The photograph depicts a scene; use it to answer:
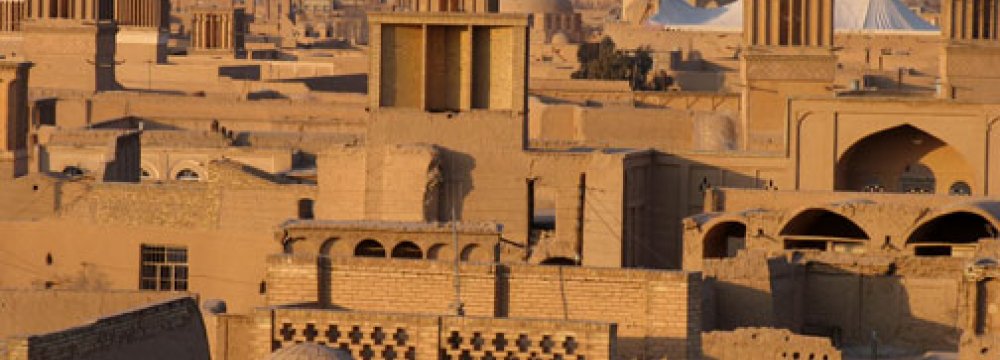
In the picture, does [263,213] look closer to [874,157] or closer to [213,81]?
[874,157]

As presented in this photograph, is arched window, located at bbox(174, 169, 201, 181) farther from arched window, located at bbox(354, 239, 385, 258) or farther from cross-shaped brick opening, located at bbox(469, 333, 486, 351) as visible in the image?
cross-shaped brick opening, located at bbox(469, 333, 486, 351)

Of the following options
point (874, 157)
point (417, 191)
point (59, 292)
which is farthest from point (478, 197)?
point (59, 292)

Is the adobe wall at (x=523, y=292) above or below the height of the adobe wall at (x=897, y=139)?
below

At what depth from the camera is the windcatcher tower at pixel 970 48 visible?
40.7 m

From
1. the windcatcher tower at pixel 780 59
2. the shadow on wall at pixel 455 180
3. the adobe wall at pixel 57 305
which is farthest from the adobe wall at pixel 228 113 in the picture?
the adobe wall at pixel 57 305

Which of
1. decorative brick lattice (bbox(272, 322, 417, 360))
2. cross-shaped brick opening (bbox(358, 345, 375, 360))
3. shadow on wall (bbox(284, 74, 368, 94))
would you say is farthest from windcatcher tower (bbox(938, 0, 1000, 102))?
cross-shaped brick opening (bbox(358, 345, 375, 360))

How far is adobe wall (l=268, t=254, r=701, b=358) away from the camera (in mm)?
20062

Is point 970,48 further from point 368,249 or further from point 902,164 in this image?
point 368,249

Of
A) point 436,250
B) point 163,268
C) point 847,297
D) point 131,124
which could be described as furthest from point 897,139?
point 131,124

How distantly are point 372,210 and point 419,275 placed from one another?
33.8ft

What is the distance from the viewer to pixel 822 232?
2997cm

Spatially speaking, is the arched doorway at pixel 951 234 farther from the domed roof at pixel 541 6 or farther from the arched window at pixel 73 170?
the domed roof at pixel 541 6

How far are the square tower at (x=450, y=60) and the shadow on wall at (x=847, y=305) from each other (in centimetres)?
647

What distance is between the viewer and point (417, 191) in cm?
3086
